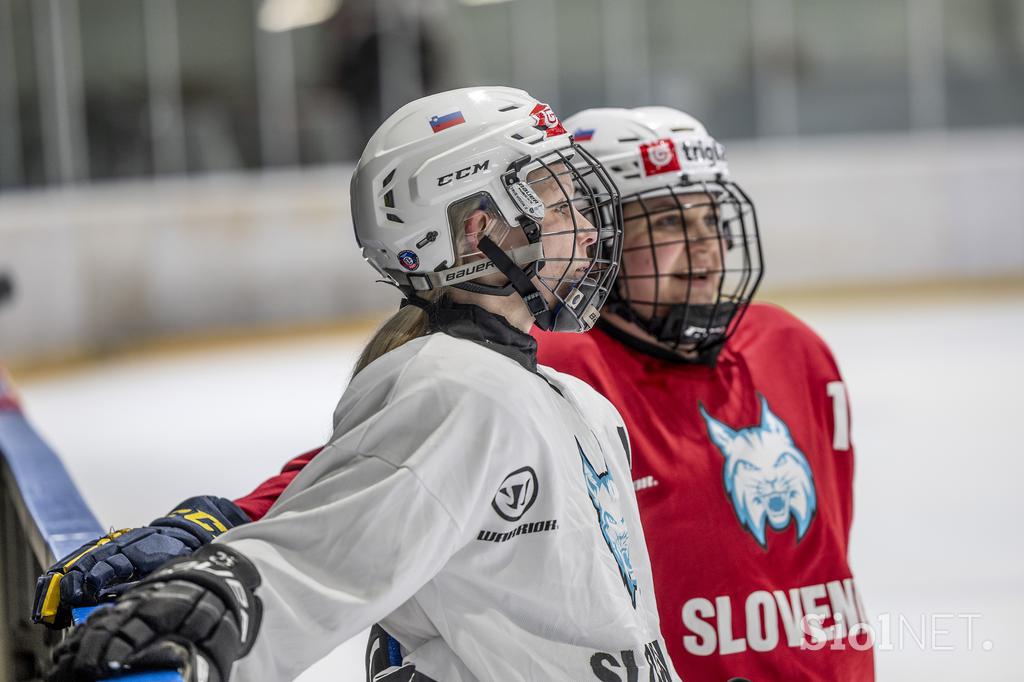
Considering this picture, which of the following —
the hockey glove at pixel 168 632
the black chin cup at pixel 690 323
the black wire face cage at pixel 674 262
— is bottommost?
the hockey glove at pixel 168 632

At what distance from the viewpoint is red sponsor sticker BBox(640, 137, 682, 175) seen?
2039 millimetres

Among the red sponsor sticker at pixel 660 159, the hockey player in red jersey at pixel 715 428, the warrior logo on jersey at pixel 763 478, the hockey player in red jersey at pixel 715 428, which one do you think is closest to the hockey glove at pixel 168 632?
the hockey player in red jersey at pixel 715 428

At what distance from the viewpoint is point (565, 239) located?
1.49 metres

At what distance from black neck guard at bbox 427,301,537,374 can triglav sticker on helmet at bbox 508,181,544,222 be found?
0.12 m

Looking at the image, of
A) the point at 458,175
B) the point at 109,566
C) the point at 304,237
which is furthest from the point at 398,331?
the point at 304,237

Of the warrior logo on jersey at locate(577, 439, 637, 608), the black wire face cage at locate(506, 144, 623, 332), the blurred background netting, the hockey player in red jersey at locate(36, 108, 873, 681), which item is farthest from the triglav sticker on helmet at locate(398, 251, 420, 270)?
the blurred background netting

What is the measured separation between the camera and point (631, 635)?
1344 millimetres

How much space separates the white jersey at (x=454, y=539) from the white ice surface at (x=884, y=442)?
1.38 metres

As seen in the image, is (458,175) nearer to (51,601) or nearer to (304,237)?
(51,601)

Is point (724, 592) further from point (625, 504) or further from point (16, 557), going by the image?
point (16, 557)

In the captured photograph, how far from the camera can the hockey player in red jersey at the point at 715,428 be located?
1.89 metres

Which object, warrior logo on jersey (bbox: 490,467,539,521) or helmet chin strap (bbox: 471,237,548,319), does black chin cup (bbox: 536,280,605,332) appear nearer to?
helmet chin strap (bbox: 471,237,548,319)

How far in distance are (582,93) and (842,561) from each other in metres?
9.93

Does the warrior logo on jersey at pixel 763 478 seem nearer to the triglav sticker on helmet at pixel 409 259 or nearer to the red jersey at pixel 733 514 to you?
the red jersey at pixel 733 514
